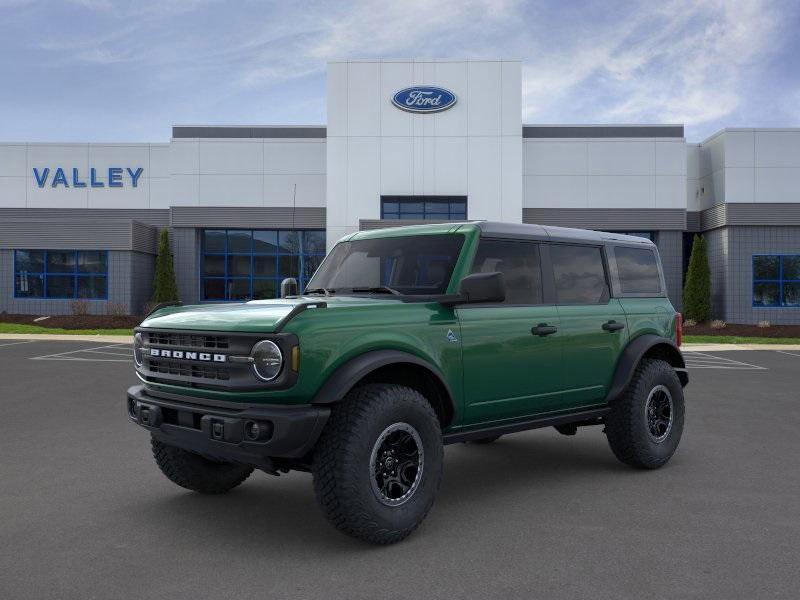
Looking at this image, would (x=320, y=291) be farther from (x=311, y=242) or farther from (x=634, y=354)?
(x=311, y=242)

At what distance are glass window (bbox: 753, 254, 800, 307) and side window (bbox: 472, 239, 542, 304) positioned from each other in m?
26.7

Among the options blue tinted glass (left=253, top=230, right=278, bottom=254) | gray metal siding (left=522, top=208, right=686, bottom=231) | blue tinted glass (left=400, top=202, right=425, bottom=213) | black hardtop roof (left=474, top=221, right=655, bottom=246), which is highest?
blue tinted glass (left=400, top=202, right=425, bottom=213)

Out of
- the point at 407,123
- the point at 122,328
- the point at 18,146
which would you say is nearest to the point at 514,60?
the point at 407,123

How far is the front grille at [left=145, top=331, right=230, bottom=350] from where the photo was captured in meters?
4.32

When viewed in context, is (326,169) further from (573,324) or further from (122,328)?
(573,324)

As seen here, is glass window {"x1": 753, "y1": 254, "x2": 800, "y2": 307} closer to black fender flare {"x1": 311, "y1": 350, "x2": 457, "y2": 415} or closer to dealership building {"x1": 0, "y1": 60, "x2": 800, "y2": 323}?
dealership building {"x1": 0, "y1": 60, "x2": 800, "y2": 323}

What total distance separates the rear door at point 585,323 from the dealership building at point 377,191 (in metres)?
21.6

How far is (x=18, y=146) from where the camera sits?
108 feet

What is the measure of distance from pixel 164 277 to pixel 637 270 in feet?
86.1

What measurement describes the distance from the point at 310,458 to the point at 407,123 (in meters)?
25.9

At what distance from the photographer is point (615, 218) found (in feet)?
97.6

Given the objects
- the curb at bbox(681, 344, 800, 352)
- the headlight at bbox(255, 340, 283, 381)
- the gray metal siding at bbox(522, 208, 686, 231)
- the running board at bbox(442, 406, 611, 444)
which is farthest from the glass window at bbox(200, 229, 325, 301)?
the headlight at bbox(255, 340, 283, 381)

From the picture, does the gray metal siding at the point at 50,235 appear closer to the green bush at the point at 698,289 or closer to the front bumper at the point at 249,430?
the green bush at the point at 698,289

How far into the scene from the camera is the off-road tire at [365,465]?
13.4 feet
